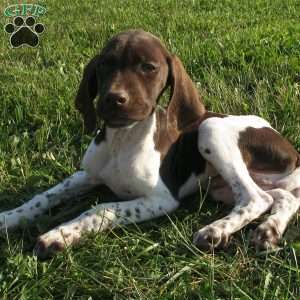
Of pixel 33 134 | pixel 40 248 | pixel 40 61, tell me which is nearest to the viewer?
pixel 40 248

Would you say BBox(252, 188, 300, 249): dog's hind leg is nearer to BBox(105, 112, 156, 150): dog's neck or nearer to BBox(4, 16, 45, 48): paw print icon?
BBox(105, 112, 156, 150): dog's neck

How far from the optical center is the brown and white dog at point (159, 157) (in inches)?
151

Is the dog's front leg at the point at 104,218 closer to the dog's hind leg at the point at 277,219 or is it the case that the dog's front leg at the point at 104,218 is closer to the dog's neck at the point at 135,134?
the dog's neck at the point at 135,134

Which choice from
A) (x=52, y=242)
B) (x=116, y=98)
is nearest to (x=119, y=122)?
(x=116, y=98)

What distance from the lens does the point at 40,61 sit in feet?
23.7

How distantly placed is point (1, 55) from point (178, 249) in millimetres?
4732

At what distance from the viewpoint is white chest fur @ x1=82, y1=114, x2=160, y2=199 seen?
418 centimetres

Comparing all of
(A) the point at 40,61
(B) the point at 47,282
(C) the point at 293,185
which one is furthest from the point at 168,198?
(A) the point at 40,61

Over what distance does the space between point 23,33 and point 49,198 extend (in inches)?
151

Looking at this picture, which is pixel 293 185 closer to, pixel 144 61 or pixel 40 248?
pixel 144 61

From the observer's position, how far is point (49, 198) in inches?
172

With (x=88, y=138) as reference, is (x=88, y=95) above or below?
above

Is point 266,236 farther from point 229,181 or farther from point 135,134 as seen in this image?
point 135,134

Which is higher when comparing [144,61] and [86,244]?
[144,61]
